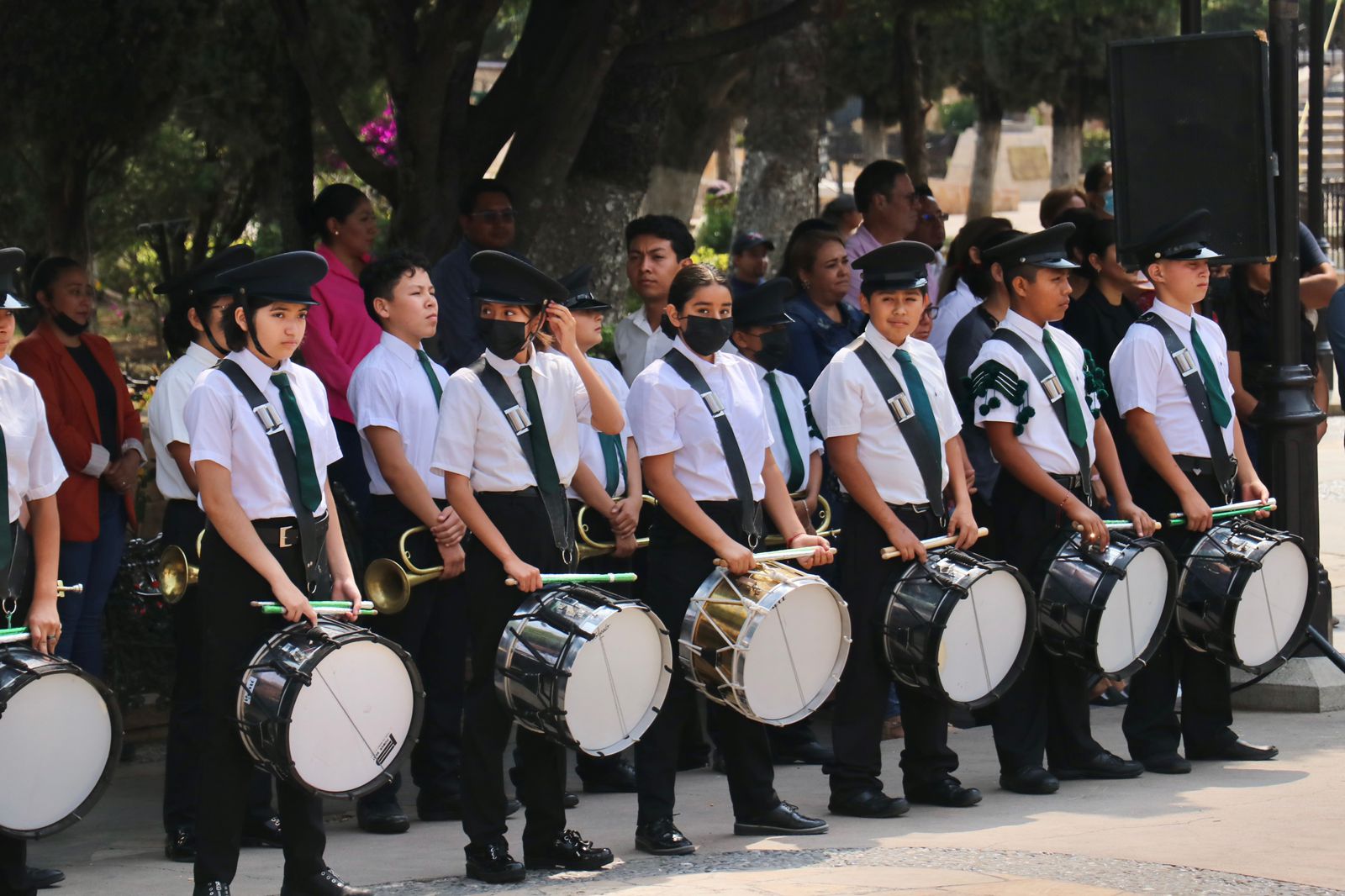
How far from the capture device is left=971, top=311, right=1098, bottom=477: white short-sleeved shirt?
23.4 feet

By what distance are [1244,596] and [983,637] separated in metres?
1.25

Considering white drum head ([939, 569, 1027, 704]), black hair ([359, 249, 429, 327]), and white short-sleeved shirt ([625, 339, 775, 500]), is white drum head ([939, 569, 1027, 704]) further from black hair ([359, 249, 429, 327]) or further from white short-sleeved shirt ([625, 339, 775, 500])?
black hair ([359, 249, 429, 327])

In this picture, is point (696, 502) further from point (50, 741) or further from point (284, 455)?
point (50, 741)

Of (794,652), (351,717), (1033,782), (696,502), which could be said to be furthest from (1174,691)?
(351,717)

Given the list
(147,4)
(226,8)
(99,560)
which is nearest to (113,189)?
(226,8)

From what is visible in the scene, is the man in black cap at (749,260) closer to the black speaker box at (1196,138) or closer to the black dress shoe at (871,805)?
the black speaker box at (1196,138)

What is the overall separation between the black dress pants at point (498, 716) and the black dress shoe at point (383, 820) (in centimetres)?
91

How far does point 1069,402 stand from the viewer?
7211 mm

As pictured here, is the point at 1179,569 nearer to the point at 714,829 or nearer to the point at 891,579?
the point at 891,579

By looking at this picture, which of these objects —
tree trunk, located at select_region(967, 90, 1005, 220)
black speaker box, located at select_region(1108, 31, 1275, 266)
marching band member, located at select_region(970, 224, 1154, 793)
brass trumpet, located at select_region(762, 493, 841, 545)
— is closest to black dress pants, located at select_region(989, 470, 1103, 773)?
marching band member, located at select_region(970, 224, 1154, 793)

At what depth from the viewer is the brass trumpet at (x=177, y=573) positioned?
6.38 metres

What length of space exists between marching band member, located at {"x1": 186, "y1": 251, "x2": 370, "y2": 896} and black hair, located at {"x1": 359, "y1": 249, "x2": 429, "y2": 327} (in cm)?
116

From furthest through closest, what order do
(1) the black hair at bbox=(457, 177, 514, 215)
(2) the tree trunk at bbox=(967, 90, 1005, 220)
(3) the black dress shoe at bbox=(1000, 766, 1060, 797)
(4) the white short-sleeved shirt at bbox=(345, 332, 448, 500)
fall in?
(2) the tree trunk at bbox=(967, 90, 1005, 220)
(1) the black hair at bbox=(457, 177, 514, 215)
(3) the black dress shoe at bbox=(1000, 766, 1060, 797)
(4) the white short-sleeved shirt at bbox=(345, 332, 448, 500)

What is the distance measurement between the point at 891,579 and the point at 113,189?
974cm
